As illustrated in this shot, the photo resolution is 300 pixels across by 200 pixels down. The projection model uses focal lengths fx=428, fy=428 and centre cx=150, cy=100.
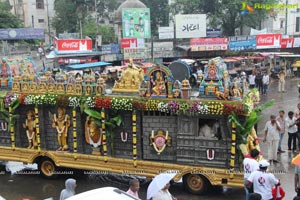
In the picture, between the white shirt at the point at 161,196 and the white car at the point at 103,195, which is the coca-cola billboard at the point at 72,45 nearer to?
the white shirt at the point at 161,196

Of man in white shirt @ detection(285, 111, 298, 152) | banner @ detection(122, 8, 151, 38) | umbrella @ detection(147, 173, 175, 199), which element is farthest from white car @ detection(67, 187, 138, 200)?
banner @ detection(122, 8, 151, 38)

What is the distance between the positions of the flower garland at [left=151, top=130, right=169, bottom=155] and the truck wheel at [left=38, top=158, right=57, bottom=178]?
10.2 feet

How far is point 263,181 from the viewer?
23.6 ft

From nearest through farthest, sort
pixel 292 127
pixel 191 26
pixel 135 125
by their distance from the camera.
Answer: pixel 135 125, pixel 292 127, pixel 191 26

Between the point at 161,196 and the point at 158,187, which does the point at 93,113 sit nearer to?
the point at 161,196

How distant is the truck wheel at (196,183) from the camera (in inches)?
387

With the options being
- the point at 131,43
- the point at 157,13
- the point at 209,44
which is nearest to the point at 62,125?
the point at 131,43

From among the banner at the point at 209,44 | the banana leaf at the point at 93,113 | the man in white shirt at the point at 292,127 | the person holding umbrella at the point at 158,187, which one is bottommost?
the man in white shirt at the point at 292,127

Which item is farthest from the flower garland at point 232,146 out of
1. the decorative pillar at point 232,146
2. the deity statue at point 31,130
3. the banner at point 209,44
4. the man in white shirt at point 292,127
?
the banner at point 209,44

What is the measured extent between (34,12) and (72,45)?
30.1 meters

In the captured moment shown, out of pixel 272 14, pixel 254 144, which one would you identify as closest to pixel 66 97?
pixel 254 144

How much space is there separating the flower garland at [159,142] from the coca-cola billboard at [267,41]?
90.8 feet

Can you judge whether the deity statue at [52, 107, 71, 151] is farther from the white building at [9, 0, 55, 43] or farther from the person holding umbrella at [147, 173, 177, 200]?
the white building at [9, 0, 55, 43]

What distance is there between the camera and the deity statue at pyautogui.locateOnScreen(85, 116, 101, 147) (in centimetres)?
1105
